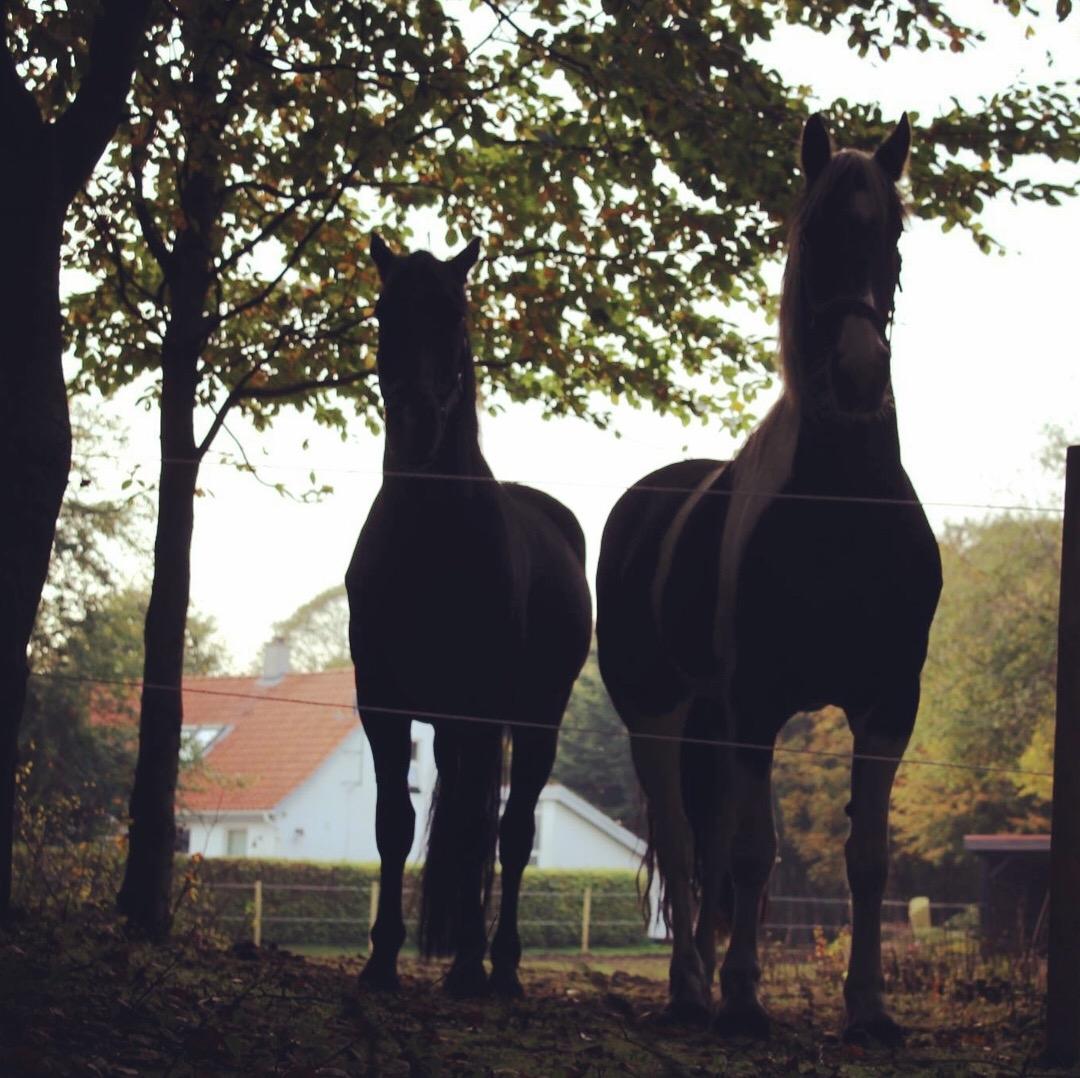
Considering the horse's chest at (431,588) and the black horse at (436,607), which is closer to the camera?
the black horse at (436,607)

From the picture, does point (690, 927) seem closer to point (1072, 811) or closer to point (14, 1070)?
point (1072, 811)

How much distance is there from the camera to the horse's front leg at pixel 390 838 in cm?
799

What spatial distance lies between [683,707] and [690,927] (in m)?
1.14

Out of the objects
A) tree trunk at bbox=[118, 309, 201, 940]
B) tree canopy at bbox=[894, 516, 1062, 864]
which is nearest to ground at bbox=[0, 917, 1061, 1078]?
tree trunk at bbox=[118, 309, 201, 940]

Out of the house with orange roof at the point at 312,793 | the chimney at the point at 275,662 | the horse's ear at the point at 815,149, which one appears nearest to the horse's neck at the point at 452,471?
the horse's ear at the point at 815,149

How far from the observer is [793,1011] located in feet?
32.5

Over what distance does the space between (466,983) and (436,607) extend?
1.96 meters

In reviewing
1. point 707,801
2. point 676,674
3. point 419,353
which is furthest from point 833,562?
point 707,801

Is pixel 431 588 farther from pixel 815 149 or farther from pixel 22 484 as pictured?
pixel 815 149

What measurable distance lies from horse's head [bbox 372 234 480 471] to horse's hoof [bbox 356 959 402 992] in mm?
2471

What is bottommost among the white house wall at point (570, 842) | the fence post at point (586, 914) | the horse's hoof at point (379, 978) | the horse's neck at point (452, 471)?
the fence post at point (586, 914)

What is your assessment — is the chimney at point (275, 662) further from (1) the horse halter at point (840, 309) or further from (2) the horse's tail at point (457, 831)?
(1) the horse halter at point (840, 309)

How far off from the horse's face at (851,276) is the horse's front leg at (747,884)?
5.31ft

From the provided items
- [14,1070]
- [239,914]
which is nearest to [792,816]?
[239,914]
